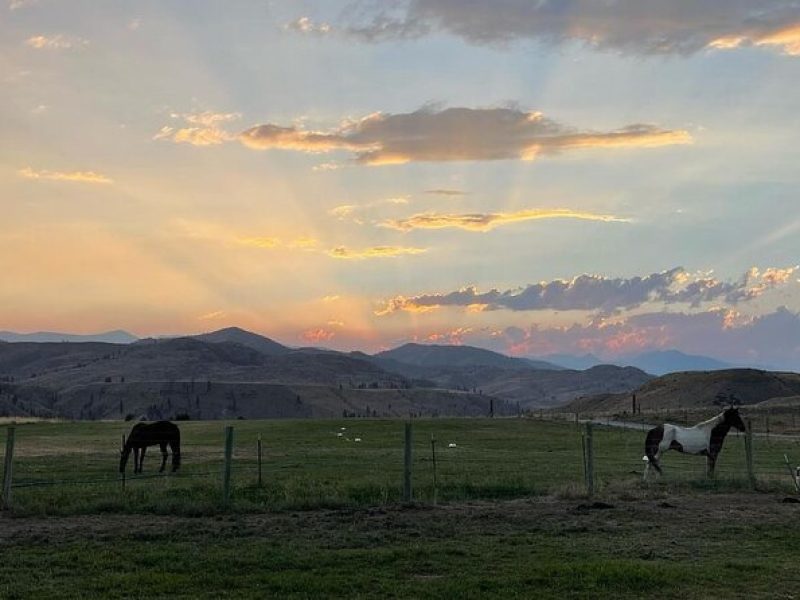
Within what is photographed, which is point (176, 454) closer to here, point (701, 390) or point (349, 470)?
point (349, 470)

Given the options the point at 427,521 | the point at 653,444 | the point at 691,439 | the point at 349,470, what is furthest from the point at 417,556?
the point at 349,470

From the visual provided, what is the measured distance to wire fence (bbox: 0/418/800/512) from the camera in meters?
18.9

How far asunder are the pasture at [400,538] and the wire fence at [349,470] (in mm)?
176

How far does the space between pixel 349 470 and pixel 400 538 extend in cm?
1510

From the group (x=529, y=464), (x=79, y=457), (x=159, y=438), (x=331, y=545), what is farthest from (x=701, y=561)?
(x=79, y=457)

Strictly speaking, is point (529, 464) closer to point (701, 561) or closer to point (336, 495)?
point (336, 495)

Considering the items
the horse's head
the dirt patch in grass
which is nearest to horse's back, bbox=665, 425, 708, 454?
the horse's head

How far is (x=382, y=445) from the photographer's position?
49.0m

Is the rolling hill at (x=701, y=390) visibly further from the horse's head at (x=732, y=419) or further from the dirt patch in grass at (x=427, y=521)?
the dirt patch in grass at (x=427, y=521)

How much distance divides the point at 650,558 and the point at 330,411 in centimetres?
17360

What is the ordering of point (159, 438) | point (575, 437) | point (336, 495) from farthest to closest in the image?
point (575, 437)
point (159, 438)
point (336, 495)

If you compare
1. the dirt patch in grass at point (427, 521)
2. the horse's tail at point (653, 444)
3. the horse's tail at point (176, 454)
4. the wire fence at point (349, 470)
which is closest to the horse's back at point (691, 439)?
the horse's tail at point (653, 444)

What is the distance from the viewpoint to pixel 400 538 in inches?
585

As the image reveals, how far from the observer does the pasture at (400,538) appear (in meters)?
11.5
